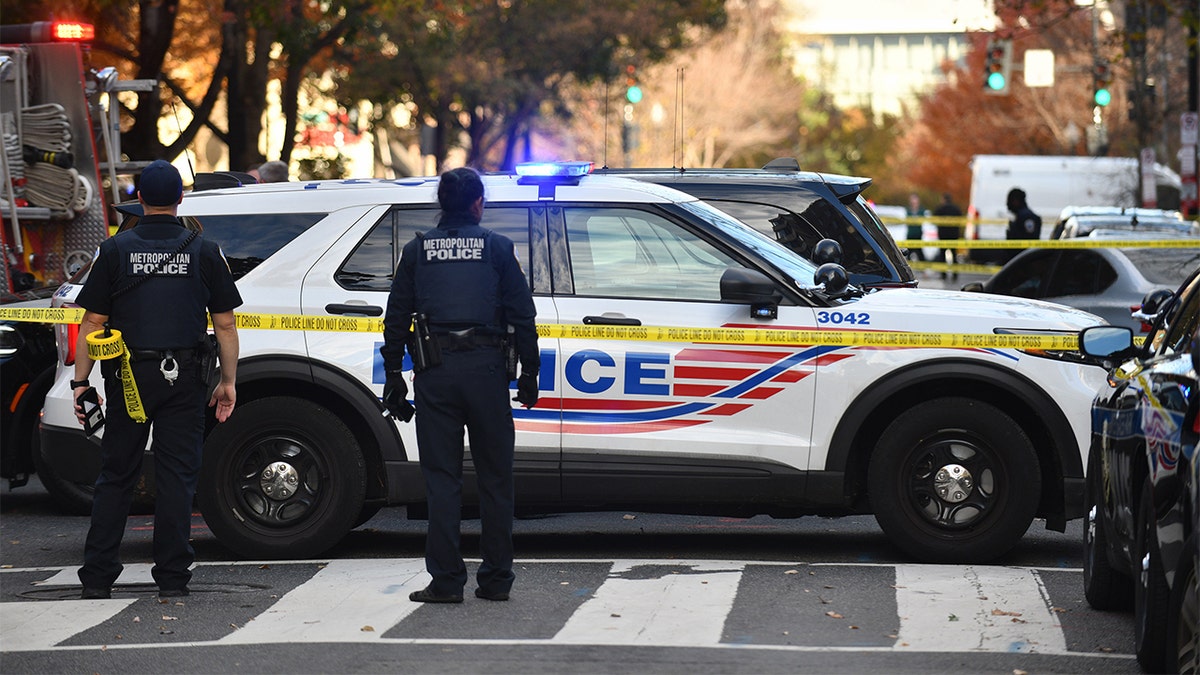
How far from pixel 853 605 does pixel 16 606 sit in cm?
343

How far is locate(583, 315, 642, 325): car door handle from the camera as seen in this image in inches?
331

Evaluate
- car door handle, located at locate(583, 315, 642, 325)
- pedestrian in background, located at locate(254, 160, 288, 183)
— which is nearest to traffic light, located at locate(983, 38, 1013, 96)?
pedestrian in background, located at locate(254, 160, 288, 183)

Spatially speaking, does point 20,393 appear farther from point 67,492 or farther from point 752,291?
point 752,291

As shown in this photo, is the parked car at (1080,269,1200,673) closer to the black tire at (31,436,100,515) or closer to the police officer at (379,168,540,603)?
the police officer at (379,168,540,603)

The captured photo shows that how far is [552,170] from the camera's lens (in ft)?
29.1

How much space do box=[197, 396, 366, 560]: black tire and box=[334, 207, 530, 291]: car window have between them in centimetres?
63

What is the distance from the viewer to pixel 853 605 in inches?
295

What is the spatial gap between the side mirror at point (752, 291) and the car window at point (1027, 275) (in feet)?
24.4

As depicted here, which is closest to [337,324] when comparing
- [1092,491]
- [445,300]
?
[445,300]

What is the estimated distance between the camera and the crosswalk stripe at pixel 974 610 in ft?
22.2

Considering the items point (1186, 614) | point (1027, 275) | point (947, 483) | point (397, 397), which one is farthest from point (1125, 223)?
point (1186, 614)

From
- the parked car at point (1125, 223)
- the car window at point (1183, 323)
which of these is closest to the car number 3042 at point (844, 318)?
the car window at point (1183, 323)

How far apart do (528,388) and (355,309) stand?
1631 mm

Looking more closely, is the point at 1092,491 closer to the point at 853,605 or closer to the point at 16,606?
the point at 853,605
